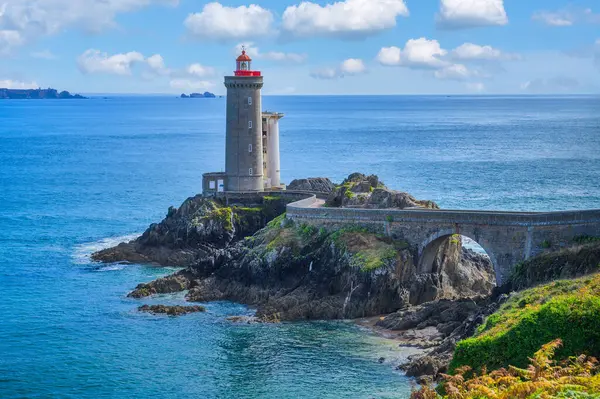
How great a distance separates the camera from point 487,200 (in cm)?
9844

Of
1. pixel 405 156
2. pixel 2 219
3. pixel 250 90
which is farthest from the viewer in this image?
pixel 405 156

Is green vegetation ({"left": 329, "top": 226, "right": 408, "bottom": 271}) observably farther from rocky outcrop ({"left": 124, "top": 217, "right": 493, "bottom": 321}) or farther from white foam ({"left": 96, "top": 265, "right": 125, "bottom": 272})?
white foam ({"left": 96, "top": 265, "right": 125, "bottom": 272})

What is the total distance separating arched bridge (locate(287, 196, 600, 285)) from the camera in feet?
184

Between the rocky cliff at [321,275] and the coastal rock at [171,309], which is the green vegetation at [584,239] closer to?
the rocky cliff at [321,275]

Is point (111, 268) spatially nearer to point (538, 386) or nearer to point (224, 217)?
point (224, 217)

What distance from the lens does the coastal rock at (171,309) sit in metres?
58.5

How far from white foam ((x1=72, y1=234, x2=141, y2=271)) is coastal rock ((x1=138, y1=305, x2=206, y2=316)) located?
1442 cm

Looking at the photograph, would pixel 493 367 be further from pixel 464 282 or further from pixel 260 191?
pixel 260 191

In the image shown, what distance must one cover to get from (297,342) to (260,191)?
2886cm

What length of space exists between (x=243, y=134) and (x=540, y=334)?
1745 inches

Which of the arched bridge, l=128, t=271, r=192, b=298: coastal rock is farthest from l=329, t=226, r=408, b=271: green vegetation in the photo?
l=128, t=271, r=192, b=298: coastal rock

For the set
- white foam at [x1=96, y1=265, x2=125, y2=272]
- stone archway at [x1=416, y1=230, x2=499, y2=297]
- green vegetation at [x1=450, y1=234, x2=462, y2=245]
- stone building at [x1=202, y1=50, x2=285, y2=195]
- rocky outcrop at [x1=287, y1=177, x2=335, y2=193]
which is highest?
stone building at [x1=202, y1=50, x2=285, y2=195]

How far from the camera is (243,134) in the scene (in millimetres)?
78750

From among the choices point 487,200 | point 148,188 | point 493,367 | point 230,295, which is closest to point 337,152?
point 148,188
